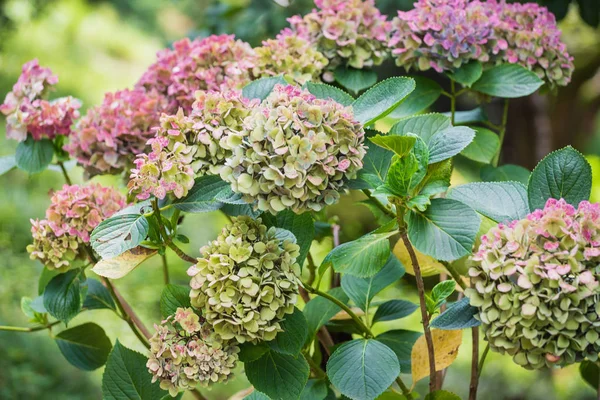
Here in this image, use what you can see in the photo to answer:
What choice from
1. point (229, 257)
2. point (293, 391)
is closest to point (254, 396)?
point (293, 391)

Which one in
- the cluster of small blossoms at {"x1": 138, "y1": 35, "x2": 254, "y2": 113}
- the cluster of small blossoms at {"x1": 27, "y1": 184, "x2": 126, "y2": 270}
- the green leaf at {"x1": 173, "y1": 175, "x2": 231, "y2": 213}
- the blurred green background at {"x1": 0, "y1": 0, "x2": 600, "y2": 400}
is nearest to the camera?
the green leaf at {"x1": 173, "y1": 175, "x2": 231, "y2": 213}

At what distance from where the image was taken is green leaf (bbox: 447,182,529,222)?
0.56 m

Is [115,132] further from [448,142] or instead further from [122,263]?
[448,142]

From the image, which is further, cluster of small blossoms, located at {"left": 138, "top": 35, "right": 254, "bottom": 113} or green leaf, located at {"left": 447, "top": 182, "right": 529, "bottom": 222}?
cluster of small blossoms, located at {"left": 138, "top": 35, "right": 254, "bottom": 113}

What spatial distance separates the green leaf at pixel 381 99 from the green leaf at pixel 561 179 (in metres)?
0.13

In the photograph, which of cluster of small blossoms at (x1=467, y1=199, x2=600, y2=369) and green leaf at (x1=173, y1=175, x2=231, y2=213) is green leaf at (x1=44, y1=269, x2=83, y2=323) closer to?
green leaf at (x1=173, y1=175, x2=231, y2=213)

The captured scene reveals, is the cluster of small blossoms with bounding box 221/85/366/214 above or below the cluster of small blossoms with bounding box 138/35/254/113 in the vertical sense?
below

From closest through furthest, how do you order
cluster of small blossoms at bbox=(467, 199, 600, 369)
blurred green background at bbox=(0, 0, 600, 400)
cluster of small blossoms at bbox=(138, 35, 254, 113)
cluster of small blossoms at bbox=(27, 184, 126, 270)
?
1. cluster of small blossoms at bbox=(467, 199, 600, 369)
2. cluster of small blossoms at bbox=(27, 184, 126, 270)
3. cluster of small blossoms at bbox=(138, 35, 254, 113)
4. blurred green background at bbox=(0, 0, 600, 400)

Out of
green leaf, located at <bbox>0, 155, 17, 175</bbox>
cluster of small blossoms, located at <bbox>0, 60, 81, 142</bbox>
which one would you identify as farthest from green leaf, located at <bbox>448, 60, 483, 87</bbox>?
green leaf, located at <bbox>0, 155, 17, 175</bbox>

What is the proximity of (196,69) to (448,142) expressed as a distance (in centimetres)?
39

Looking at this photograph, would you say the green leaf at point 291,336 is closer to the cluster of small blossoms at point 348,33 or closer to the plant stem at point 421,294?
the plant stem at point 421,294

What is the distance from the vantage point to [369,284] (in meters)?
0.75

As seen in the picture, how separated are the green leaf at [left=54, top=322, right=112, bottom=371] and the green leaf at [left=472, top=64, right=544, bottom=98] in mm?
561

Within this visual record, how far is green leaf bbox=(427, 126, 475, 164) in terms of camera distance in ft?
1.76
